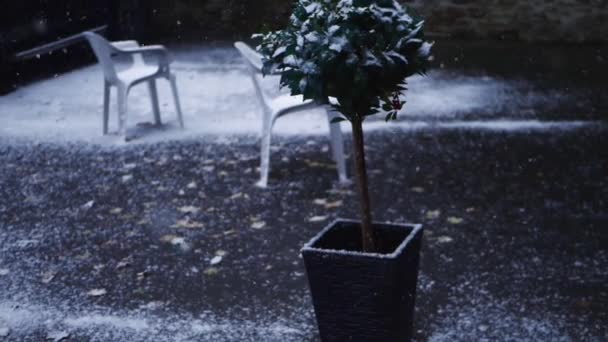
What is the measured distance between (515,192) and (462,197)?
0.37 metres

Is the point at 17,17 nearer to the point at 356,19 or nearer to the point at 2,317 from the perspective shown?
the point at 2,317

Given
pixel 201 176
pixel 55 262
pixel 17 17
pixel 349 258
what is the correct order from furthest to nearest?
pixel 17 17, pixel 201 176, pixel 55 262, pixel 349 258

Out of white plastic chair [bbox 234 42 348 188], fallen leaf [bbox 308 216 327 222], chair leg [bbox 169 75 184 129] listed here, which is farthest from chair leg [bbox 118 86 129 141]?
fallen leaf [bbox 308 216 327 222]

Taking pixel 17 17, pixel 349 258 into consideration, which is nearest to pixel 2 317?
pixel 349 258

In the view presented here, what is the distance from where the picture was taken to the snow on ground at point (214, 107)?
7395 millimetres

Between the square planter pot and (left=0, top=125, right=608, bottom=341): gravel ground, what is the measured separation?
0.39 meters

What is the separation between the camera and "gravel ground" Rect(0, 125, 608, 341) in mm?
3814

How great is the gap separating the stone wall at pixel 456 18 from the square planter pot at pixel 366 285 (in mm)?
7309

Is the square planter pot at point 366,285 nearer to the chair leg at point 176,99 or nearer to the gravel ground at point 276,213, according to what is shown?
the gravel ground at point 276,213

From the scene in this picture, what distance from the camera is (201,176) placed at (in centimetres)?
609

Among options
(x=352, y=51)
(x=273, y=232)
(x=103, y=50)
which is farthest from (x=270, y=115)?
(x=352, y=51)

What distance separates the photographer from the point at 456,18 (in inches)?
462

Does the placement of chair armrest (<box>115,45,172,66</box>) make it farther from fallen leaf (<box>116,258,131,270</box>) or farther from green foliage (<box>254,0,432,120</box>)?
green foliage (<box>254,0,432,120</box>)

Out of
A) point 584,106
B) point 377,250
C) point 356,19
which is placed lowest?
point 584,106
